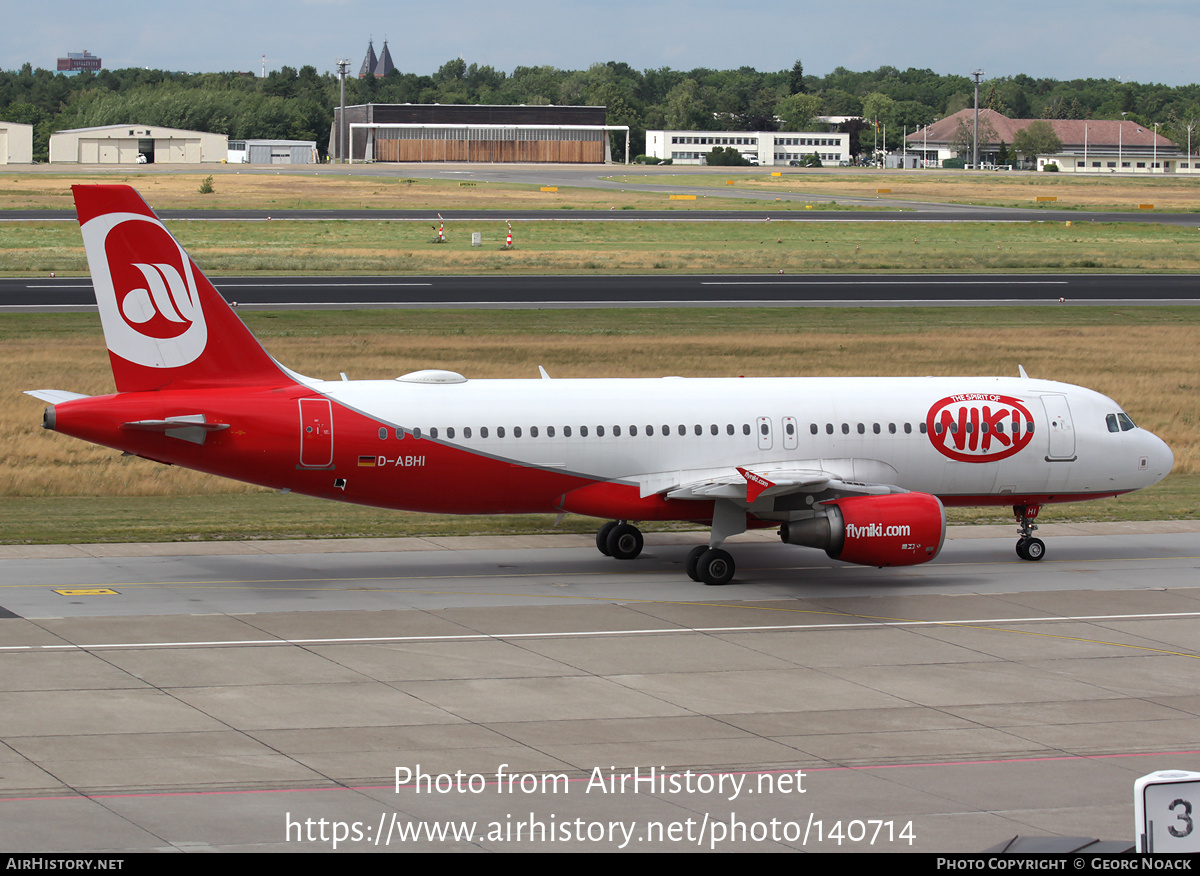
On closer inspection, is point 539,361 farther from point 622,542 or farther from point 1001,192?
point 1001,192

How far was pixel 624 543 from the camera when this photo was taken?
31875 millimetres

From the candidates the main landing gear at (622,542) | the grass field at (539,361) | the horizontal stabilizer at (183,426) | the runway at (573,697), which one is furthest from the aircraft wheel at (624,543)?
the horizontal stabilizer at (183,426)

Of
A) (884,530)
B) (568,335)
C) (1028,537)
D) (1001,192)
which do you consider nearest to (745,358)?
(568,335)

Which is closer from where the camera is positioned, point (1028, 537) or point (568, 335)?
point (1028, 537)

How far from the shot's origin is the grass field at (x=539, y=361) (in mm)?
36531

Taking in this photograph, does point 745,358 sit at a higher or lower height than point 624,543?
higher

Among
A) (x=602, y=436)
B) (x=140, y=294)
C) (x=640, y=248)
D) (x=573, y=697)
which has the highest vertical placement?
(x=640, y=248)

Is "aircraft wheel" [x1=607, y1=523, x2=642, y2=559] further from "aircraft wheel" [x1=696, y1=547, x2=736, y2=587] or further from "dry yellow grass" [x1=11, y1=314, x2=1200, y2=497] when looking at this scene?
"dry yellow grass" [x1=11, y1=314, x2=1200, y2=497]

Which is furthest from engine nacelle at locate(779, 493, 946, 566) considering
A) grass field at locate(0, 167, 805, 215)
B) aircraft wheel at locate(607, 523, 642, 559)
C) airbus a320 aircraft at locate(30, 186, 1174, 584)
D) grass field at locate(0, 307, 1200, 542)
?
grass field at locate(0, 167, 805, 215)

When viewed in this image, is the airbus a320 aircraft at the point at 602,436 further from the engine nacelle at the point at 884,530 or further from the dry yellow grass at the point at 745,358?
the dry yellow grass at the point at 745,358

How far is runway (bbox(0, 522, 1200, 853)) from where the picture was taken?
16000mm

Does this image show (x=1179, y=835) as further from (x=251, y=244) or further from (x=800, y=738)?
(x=251, y=244)

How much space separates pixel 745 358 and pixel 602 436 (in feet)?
102
